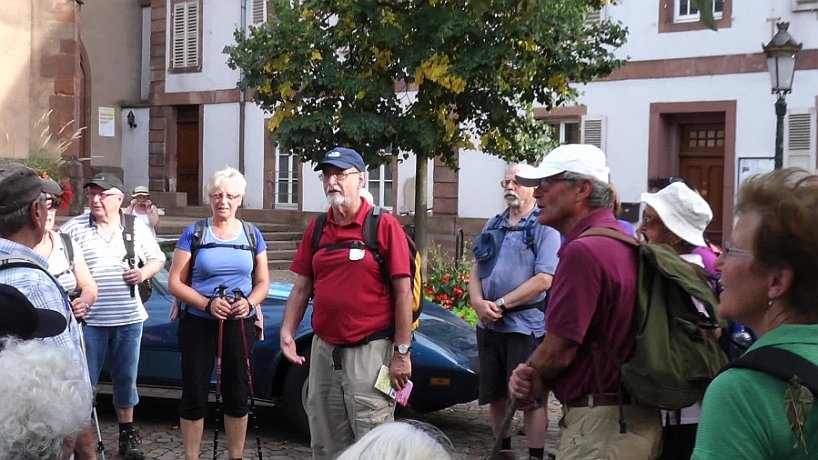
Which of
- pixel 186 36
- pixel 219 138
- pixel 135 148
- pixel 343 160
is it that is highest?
pixel 186 36

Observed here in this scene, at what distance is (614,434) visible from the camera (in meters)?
3.50

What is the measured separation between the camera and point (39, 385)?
Answer: 243 centimetres

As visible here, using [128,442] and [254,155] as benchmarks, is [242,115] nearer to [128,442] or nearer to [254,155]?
[254,155]

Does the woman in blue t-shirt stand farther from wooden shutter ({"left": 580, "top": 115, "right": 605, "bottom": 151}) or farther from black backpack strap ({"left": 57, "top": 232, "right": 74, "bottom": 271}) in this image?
wooden shutter ({"left": 580, "top": 115, "right": 605, "bottom": 151})

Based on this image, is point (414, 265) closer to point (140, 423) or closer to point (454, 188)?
point (140, 423)

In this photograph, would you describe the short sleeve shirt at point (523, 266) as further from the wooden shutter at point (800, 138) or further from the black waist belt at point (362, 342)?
the wooden shutter at point (800, 138)

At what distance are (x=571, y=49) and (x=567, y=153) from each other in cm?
939

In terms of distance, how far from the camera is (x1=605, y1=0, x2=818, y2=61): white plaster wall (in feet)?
59.0

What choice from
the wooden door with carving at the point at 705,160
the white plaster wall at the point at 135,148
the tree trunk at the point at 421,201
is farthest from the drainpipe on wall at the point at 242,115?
the tree trunk at the point at 421,201

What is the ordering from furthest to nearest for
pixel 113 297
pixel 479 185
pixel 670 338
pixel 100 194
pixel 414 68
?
1. pixel 479 185
2. pixel 414 68
3. pixel 100 194
4. pixel 113 297
5. pixel 670 338

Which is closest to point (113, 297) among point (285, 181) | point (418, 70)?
point (418, 70)

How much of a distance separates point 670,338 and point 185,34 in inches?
1051

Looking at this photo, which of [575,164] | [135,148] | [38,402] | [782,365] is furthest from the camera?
[135,148]

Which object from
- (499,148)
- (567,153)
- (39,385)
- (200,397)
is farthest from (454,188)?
(39,385)
